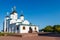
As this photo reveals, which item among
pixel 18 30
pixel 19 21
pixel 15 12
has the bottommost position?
pixel 18 30

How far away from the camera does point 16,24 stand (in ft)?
147

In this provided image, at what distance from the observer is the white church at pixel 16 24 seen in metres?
43.7

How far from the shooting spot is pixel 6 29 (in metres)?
49.2

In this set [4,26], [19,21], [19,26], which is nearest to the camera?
[19,26]

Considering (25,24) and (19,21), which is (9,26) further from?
(25,24)

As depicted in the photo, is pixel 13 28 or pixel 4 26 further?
pixel 4 26

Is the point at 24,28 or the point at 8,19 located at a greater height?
the point at 8,19

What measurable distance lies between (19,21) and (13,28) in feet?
10.0

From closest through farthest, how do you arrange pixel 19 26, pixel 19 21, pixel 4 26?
1. pixel 19 26
2. pixel 19 21
3. pixel 4 26

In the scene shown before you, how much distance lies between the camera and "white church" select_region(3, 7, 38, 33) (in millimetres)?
43688

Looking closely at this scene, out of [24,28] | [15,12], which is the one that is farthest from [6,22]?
[24,28]

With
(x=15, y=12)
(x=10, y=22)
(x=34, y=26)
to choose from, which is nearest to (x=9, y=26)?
(x=10, y=22)

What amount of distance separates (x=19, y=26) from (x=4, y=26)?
850cm

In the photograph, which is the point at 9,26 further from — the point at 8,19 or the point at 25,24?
the point at 25,24
